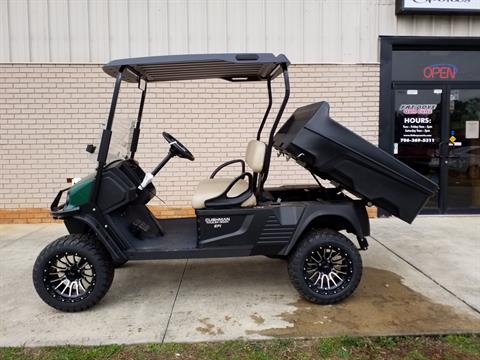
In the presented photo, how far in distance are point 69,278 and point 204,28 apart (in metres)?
4.55

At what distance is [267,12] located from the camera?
666 centimetres

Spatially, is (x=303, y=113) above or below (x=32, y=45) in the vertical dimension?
below

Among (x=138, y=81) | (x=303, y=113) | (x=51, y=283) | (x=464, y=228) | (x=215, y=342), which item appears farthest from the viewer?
(x=464, y=228)

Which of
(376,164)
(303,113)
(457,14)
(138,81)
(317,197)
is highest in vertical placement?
(457,14)

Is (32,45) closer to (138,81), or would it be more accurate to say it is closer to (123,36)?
(123,36)

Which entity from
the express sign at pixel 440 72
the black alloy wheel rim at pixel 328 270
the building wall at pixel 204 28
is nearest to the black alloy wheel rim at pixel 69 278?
the black alloy wheel rim at pixel 328 270

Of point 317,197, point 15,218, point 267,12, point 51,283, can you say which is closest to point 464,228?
point 317,197

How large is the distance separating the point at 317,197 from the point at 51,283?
2.52 meters

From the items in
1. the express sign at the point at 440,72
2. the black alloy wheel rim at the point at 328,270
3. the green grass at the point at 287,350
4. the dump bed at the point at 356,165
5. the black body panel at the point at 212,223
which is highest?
the express sign at the point at 440,72

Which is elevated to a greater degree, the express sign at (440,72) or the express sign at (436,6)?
the express sign at (436,6)

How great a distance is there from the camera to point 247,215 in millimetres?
3557

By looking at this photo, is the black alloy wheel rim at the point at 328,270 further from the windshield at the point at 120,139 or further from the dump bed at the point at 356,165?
the windshield at the point at 120,139

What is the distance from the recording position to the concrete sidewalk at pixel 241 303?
3.16m

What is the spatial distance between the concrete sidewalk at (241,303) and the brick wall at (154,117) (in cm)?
196
